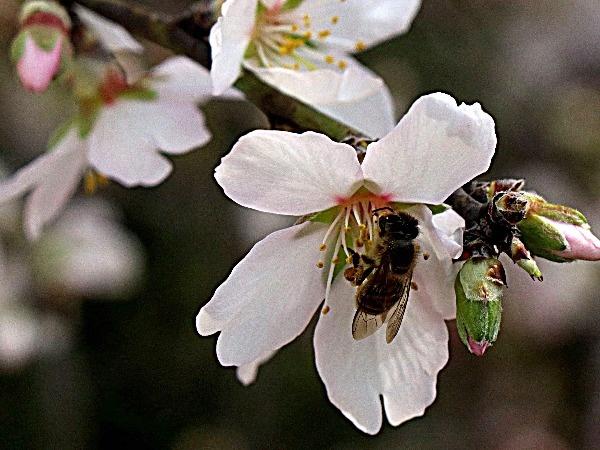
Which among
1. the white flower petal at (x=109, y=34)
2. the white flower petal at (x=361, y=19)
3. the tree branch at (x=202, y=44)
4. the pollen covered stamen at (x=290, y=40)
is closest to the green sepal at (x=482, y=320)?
the tree branch at (x=202, y=44)

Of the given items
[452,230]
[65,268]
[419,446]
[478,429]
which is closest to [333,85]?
[452,230]

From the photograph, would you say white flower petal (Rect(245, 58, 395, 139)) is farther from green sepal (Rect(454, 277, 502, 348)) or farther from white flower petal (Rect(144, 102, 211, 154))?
green sepal (Rect(454, 277, 502, 348))

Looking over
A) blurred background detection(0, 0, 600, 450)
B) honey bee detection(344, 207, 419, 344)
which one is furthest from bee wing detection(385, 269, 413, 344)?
blurred background detection(0, 0, 600, 450)

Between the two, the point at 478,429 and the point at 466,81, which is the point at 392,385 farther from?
the point at 466,81

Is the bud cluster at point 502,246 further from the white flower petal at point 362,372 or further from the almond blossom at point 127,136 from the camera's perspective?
the almond blossom at point 127,136

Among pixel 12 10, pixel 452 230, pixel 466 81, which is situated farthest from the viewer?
pixel 466 81

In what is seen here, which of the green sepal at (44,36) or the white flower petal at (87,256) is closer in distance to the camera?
the green sepal at (44,36)
